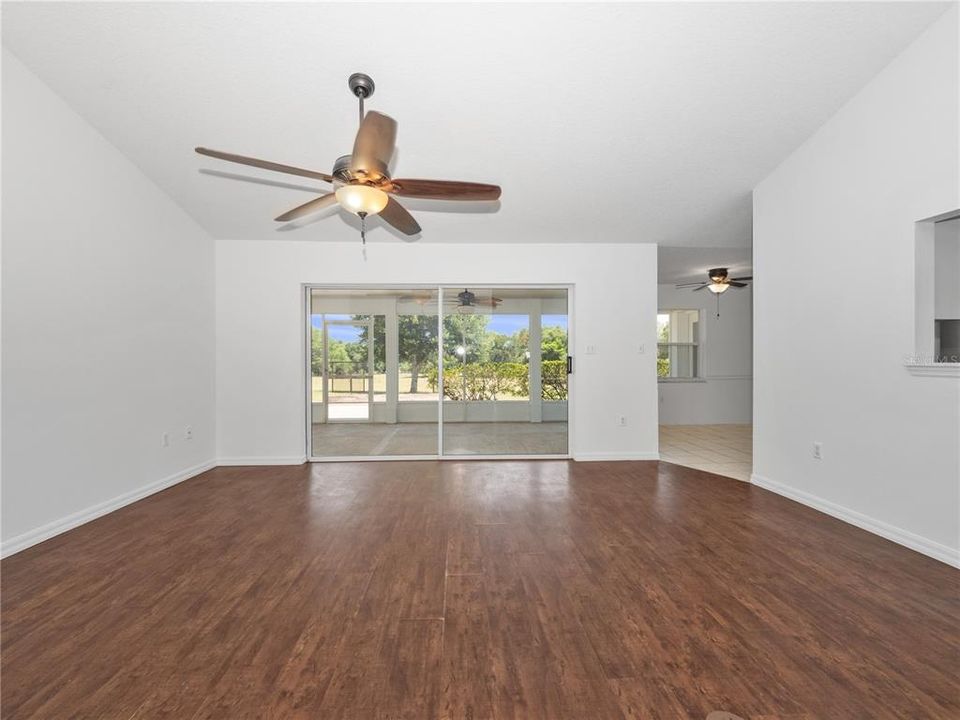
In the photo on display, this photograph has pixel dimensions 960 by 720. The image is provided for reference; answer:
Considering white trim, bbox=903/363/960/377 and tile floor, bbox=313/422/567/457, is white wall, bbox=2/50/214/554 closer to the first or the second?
tile floor, bbox=313/422/567/457

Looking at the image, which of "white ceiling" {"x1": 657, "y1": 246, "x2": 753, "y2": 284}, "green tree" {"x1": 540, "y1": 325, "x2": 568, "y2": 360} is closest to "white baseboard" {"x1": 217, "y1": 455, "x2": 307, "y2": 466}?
"green tree" {"x1": 540, "y1": 325, "x2": 568, "y2": 360}

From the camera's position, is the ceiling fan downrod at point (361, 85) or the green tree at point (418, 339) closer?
the ceiling fan downrod at point (361, 85)

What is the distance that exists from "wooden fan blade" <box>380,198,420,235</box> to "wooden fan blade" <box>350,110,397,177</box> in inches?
14.1

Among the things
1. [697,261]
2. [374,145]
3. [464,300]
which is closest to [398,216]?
[374,145]

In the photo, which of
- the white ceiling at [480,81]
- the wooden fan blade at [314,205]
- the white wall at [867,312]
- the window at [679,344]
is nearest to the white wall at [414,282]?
the white ceiling at [480,81]

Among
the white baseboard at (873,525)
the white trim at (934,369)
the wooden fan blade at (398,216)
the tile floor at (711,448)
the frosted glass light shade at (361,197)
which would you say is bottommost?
the tile floor at (711,448)

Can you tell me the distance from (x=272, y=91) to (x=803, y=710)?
4063 mm

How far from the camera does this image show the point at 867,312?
2.85 metres

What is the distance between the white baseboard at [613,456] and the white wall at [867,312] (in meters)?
1.26

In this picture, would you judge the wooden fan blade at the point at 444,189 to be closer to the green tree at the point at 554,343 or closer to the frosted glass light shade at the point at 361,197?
the frosted glass light shade at the point at 361,197

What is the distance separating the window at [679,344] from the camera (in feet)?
25.5

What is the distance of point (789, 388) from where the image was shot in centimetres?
350

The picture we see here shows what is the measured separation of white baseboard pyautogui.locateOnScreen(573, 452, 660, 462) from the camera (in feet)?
15.8

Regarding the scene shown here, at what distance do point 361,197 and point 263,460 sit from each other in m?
→ 3.60
